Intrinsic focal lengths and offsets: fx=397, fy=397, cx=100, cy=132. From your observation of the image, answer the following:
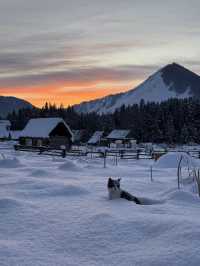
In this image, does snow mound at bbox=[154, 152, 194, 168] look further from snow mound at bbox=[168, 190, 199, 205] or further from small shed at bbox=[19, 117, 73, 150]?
small shed at bbox=[19, 117, 73, 150]

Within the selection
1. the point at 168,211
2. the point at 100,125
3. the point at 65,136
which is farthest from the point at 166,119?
the point at 168,211

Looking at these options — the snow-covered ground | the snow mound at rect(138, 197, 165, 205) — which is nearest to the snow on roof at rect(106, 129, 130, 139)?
the snow-covered ground

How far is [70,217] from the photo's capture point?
8.76 meters

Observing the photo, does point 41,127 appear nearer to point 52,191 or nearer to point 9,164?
point 9,164

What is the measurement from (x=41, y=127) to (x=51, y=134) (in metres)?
2.53

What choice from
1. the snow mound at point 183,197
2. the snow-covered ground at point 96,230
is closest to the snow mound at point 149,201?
the snow-covered ground at point 96,230

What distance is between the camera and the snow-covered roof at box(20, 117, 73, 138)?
167 feet

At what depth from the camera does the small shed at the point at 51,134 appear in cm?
5103

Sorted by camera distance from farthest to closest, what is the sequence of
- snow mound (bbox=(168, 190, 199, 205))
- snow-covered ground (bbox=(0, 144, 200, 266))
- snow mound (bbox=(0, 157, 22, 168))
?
snow mound (bbox=(0, 157, 22, 168)) → snow mound (bbox=(168, 190, 199, 205)) → snow-covered ground (bbox=(0, 144, 200, 266))

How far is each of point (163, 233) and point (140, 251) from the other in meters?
0.91

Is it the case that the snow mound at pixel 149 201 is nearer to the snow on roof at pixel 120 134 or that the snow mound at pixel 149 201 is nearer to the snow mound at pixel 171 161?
the snow mound at pixel 171 161

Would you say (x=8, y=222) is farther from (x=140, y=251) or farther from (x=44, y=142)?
(x=44, y=142)

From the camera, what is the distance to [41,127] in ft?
173

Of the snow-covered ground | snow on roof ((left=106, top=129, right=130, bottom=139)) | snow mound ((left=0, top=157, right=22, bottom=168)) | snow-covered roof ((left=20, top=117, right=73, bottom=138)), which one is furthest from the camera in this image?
snow on roof ((left=106, top=129, right=130, bottom=139))
